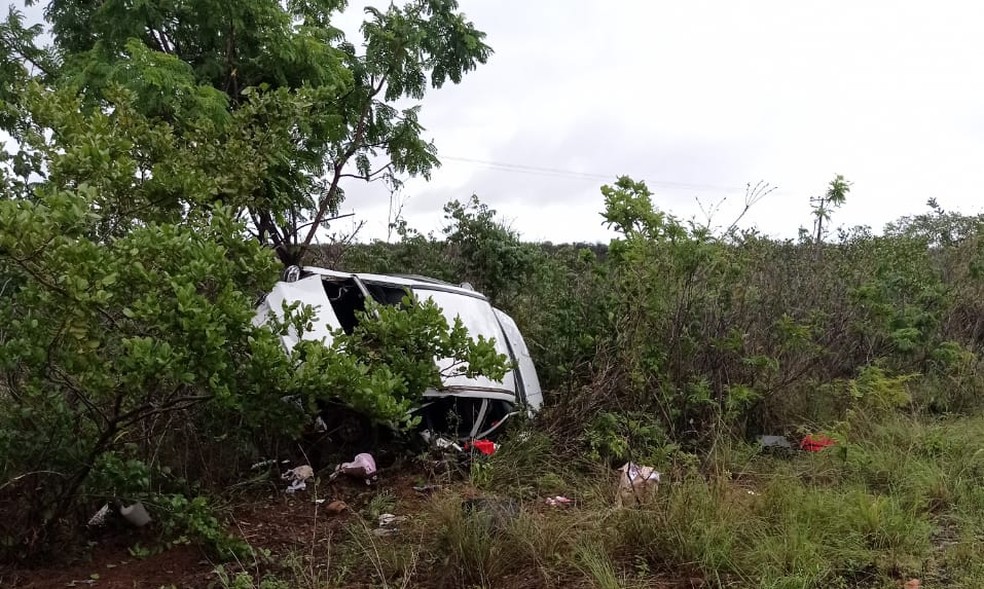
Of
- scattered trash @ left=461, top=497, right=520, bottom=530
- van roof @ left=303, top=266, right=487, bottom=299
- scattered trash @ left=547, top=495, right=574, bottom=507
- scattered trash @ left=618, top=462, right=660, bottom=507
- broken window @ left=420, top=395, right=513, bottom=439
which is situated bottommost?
scattered trash @ left=547, top=495, right=574, bottom=507

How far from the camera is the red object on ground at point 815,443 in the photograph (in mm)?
5281

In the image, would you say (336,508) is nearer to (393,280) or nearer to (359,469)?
(359,469)

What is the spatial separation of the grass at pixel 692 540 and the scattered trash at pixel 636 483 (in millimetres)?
74

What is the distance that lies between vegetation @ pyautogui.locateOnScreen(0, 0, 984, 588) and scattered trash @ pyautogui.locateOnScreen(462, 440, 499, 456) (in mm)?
150

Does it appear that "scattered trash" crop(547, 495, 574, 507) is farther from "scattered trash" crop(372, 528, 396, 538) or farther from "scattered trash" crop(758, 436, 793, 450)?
"scattered trash" crop(758, 436, 793, 450)

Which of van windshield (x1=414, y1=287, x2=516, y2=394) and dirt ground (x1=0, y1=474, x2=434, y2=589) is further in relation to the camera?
van windshield (x1=414, y1=287, x2=516, y2=394)

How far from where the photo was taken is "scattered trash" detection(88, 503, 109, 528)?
375 centimetres

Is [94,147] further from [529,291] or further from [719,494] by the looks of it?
[529,291]

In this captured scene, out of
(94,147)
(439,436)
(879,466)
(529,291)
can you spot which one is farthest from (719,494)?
(529,291)

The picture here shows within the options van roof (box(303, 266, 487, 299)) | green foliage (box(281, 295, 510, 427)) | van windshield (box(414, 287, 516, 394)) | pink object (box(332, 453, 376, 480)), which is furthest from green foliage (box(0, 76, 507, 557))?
van windshield (box(414, 287, 516, 394))

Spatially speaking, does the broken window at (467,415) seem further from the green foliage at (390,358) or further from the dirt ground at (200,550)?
the green foliage at (390,358)

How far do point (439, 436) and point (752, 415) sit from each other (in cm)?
275

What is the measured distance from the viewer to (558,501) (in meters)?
4.32

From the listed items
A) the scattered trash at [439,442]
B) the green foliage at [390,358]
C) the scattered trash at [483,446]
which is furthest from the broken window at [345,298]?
the green foliage at [390,358]
